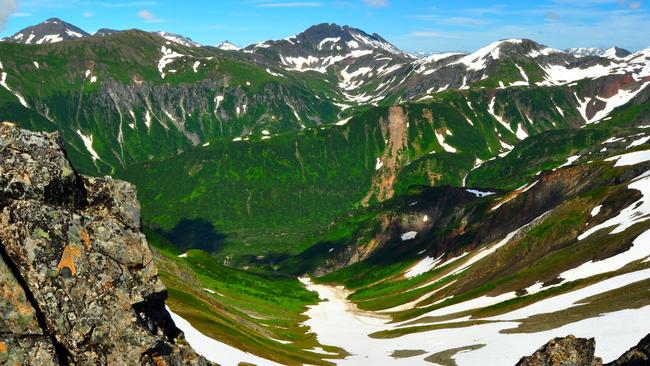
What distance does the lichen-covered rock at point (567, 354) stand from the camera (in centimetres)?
3797

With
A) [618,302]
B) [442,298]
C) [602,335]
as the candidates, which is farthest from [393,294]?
[602,335]

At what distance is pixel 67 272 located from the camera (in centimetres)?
2792

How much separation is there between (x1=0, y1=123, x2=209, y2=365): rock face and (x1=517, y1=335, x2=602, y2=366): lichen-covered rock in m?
20.9

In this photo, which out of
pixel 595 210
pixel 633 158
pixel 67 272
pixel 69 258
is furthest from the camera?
pixel 633 158

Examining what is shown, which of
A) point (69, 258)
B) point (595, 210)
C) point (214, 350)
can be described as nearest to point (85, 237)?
point (69, 258)

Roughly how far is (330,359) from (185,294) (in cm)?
2517

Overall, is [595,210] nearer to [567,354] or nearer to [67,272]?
[567,354]

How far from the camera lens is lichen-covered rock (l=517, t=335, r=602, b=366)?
3797cm

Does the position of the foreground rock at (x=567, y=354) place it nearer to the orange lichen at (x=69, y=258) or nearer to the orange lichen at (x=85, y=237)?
the orange lichen at (x=85, y=237)

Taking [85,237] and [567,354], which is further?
[567,354]

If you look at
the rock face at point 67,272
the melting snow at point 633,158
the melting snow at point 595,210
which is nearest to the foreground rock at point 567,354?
Result: the rock face at point 67,272

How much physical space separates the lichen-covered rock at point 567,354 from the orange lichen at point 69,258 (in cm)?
2711

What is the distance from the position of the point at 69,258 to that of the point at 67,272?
0.62 m

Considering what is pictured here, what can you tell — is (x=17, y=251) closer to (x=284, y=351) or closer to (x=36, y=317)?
(x=36, y=317)
